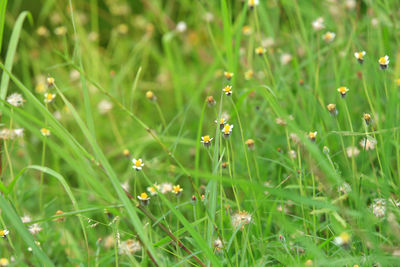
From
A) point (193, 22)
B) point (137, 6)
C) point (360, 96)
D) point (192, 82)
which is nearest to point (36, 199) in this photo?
point (192, 82)

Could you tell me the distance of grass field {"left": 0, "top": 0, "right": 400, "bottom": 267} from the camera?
0.97 meters

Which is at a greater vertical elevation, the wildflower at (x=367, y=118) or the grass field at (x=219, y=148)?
the wildflower at (x=367, y=118)

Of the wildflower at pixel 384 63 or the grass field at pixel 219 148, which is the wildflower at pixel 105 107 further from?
the wildflower at pixel 384 63

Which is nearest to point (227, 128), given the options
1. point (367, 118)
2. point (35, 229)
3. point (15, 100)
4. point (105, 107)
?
point (367, 118)

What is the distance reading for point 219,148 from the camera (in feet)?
4.28

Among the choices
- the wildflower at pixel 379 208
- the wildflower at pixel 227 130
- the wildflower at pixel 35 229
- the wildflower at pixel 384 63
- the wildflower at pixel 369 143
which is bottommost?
the wildflower at pixel 35 229

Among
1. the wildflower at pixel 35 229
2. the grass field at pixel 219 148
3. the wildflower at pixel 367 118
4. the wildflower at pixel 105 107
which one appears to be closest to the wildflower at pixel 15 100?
the grass field at pixel 219 148

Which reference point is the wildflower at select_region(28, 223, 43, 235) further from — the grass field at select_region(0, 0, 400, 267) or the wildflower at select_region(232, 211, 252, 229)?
the wildflower at select_region(232, 211, 252, 229)

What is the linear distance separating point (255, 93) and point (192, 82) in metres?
0.48

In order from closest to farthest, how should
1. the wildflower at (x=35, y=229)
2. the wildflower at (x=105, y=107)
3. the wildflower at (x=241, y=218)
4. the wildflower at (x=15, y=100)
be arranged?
1. the wildflower at (x=241, y=218)
2. the wildflower at (x=35, y=229)
3. the wildflower at (x=15, y=100)
4. the wildflower at (x=105, y=107)

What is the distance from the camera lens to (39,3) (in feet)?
10.4

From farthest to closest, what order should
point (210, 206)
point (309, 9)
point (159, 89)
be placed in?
point (159, 89) < point (309, 9) < point (210, 206)

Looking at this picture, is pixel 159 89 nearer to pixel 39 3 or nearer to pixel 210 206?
pixel 39 3

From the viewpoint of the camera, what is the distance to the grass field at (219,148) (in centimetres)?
97
